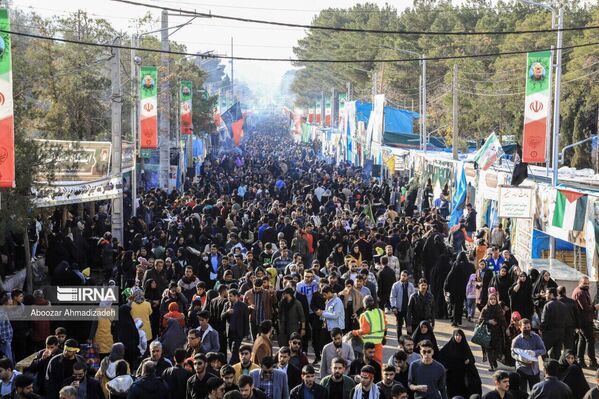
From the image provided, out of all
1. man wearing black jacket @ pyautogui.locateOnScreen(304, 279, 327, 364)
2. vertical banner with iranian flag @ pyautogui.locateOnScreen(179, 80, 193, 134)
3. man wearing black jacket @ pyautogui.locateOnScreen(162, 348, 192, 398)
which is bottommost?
man wearing black jacket @ pyautogui.locateOnScreen(304, 279, 327, 364)

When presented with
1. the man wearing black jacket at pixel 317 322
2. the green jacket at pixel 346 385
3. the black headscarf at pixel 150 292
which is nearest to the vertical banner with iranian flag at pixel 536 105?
the man wearing black jacket at pixel 317 322

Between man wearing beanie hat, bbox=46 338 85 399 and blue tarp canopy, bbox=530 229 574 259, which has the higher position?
man wearing beanie hat, bbox=46 338 85 399

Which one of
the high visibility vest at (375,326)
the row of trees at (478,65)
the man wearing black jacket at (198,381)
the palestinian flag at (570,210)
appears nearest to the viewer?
the man wearing black jacket at (198,381)

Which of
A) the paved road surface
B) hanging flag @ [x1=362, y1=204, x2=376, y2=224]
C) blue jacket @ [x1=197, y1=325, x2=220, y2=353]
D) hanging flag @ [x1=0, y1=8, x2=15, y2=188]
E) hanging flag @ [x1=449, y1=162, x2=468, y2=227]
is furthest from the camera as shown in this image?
hanging flag @ [x1=449, y1=162, x2=468, y2=227]

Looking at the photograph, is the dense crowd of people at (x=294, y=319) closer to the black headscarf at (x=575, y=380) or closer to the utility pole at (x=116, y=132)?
the black headscarf at (x=575, y=380)

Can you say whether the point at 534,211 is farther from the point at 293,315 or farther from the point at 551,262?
the point at 293,315

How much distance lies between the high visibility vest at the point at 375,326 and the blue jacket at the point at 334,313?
3.81 ft

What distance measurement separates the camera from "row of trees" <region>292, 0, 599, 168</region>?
4878cm

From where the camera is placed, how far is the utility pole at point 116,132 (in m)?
23.5

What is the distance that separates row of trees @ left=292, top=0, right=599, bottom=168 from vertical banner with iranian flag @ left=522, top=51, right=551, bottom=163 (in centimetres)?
2468

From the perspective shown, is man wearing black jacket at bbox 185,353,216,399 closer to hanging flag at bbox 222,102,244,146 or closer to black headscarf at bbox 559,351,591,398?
black headscarf at bbox 559,351,591,398

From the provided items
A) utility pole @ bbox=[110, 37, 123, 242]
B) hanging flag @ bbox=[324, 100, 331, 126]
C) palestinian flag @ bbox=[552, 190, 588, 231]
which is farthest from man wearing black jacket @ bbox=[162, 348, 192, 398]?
hanging flag @ bbox=[324, 100, 331, 126]

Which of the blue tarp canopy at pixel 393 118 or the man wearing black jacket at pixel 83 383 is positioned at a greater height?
the blue tarp canopy at pixel 393 118

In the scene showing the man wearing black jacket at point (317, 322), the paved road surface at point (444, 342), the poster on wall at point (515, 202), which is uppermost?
the poster on wall at point (515, 202)
